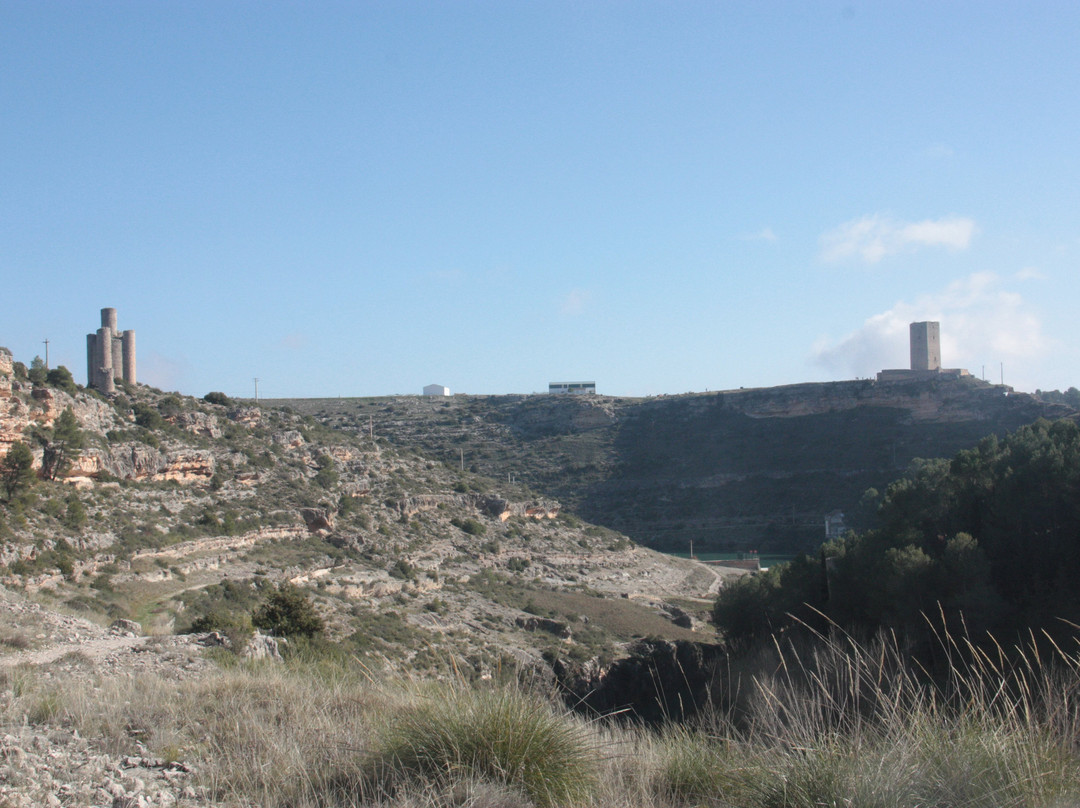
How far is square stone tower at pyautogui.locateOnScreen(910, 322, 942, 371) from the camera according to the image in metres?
64.4

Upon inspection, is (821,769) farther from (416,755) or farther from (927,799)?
(416,755)

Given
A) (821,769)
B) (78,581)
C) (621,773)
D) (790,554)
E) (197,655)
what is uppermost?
(821,769)

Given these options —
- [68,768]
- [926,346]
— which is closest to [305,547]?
[68,768]

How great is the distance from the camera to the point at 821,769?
10.9 ft

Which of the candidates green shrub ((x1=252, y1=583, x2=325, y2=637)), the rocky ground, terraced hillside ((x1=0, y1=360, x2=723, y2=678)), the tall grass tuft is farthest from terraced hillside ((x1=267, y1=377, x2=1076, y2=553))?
the rocky ground

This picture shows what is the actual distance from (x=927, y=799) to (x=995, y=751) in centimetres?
49

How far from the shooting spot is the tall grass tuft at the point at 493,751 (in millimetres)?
3580

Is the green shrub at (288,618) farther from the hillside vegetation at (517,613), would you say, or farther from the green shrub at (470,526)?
the green shrub at (470,526)

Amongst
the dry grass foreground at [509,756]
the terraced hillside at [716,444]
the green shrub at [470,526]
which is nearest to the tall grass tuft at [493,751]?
the dry grass foreground at [509,756]

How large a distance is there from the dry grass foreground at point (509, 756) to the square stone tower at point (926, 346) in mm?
66961

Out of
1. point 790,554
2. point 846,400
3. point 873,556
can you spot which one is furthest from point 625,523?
point 873,556

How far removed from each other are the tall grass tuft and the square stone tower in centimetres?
6755

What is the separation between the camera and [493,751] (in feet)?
12.1

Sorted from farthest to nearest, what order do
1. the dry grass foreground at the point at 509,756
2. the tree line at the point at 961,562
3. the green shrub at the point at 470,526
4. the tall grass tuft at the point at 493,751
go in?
1. the green shrub at the point at 470,526
2. the tree line at the point at 961,562
3. the tall grass tuft at the point at 493,751
4. the dry grass foreground at the point at 509,756
